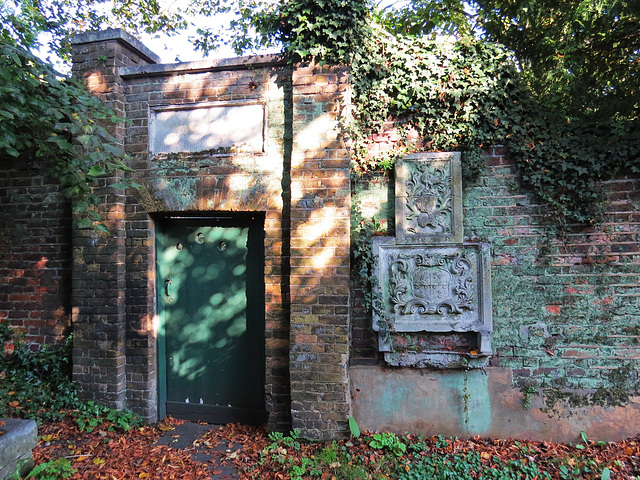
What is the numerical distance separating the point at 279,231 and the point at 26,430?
2.51 m

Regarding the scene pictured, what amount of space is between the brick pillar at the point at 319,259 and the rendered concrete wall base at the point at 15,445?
80.9 inches

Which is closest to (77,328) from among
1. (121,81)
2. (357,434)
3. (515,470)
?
(121,81)

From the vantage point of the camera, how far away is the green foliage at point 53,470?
9.58ft

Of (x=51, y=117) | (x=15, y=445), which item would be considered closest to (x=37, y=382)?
(x=15, y=445)

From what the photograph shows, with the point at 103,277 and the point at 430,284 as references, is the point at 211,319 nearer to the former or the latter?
the point at 103,277

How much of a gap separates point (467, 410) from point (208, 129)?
12.4 feet

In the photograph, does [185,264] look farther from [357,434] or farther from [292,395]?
[357,434]

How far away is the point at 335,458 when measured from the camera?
3.26 meters

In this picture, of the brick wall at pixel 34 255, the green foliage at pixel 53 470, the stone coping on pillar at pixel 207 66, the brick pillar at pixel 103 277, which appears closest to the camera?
the green foliage at pixel 53 470

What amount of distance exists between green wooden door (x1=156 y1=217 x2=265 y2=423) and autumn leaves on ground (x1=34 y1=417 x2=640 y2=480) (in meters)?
0.48

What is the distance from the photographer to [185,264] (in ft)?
13.7

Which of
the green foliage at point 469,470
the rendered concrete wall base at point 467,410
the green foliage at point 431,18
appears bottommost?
the green foliage at point 469,470

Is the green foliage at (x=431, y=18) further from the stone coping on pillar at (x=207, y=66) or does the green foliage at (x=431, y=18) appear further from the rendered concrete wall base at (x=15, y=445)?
the rendered concrete wall base at (x=15, y=445)

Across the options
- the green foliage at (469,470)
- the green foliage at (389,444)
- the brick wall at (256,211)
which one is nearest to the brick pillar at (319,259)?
the brick wall at (256,211)
